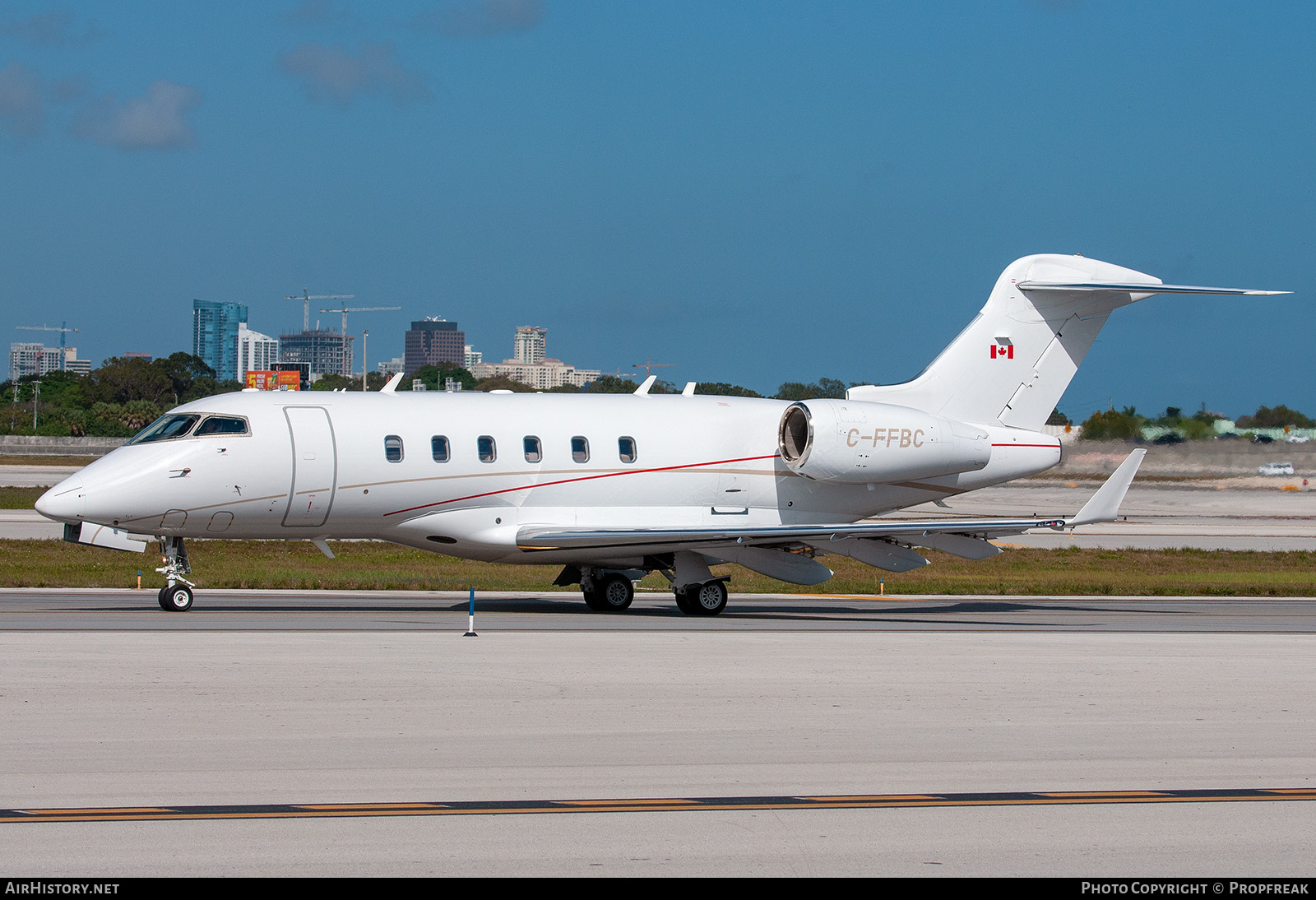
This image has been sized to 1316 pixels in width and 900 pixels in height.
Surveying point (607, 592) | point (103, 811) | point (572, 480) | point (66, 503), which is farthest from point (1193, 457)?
point (103, 811)

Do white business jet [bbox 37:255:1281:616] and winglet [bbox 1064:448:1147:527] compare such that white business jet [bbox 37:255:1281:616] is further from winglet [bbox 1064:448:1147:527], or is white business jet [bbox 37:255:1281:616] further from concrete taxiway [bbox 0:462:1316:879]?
concrete taxiway [bbox 0:462:1316:879]

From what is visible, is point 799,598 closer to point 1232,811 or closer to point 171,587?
point 171,587

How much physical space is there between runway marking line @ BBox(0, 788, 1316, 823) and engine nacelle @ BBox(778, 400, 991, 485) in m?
14.6

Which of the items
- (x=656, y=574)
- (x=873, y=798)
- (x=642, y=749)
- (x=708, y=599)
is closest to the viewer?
(x=873, y=798)

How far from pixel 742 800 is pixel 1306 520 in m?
56.5

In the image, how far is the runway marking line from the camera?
8703 mm

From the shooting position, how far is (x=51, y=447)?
11094 cm

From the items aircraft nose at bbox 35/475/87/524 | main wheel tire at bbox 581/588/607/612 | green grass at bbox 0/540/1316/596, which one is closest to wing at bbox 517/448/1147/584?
main wheel tire at bbox 581/588/607/612

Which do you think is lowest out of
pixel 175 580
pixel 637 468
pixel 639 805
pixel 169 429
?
pixel 639 805

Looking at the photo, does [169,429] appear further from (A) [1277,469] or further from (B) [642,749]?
(A) [1277,469]

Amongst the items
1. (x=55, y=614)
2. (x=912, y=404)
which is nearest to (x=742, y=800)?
(x=55, y=614)

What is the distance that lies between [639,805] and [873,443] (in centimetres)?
1592

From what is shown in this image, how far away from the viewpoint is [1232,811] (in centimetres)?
922

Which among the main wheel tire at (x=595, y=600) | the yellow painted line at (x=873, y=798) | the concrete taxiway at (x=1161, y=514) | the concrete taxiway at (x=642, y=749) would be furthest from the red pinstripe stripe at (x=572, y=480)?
the concrete taxiway at (x=1161, y=514)
